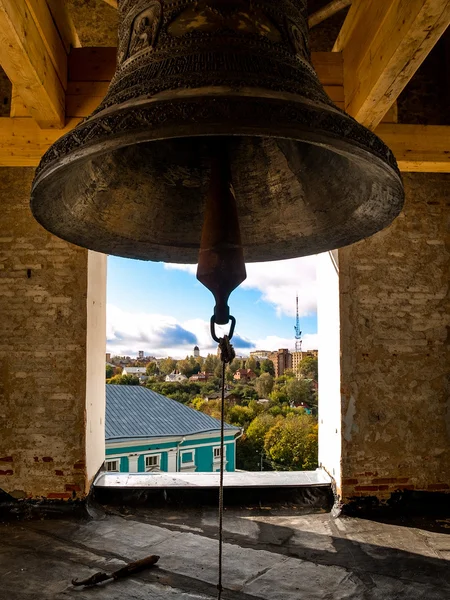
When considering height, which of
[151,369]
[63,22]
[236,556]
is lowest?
[236,556]

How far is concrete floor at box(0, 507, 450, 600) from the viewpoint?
10.2ft

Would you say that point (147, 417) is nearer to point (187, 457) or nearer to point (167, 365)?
point (187, 457)

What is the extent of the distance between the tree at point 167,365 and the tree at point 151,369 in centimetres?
28

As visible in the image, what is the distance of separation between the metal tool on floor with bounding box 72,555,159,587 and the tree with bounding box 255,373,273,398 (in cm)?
2036

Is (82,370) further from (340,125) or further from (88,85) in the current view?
(340,125)

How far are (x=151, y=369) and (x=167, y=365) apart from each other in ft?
3.01

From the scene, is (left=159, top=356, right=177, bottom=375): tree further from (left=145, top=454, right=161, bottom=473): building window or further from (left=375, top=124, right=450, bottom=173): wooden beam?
(left=375, top=124, right=450, bottom=173): wooden beam

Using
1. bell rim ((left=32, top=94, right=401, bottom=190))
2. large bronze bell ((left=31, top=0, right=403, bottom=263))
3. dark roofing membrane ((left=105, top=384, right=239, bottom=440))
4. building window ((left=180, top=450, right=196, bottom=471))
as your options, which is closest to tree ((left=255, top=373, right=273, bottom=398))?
dark roofing membrane ((left=105, top=384, right=239, bottom=440))

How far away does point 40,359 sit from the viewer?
4.68 meters

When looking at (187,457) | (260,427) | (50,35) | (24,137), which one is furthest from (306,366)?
(50,35)

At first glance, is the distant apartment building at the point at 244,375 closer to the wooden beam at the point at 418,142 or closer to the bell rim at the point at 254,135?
the wooden beam at the point at 418,142

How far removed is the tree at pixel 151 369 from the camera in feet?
91.7

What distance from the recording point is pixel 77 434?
462 centimetres

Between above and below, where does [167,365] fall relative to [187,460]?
above
